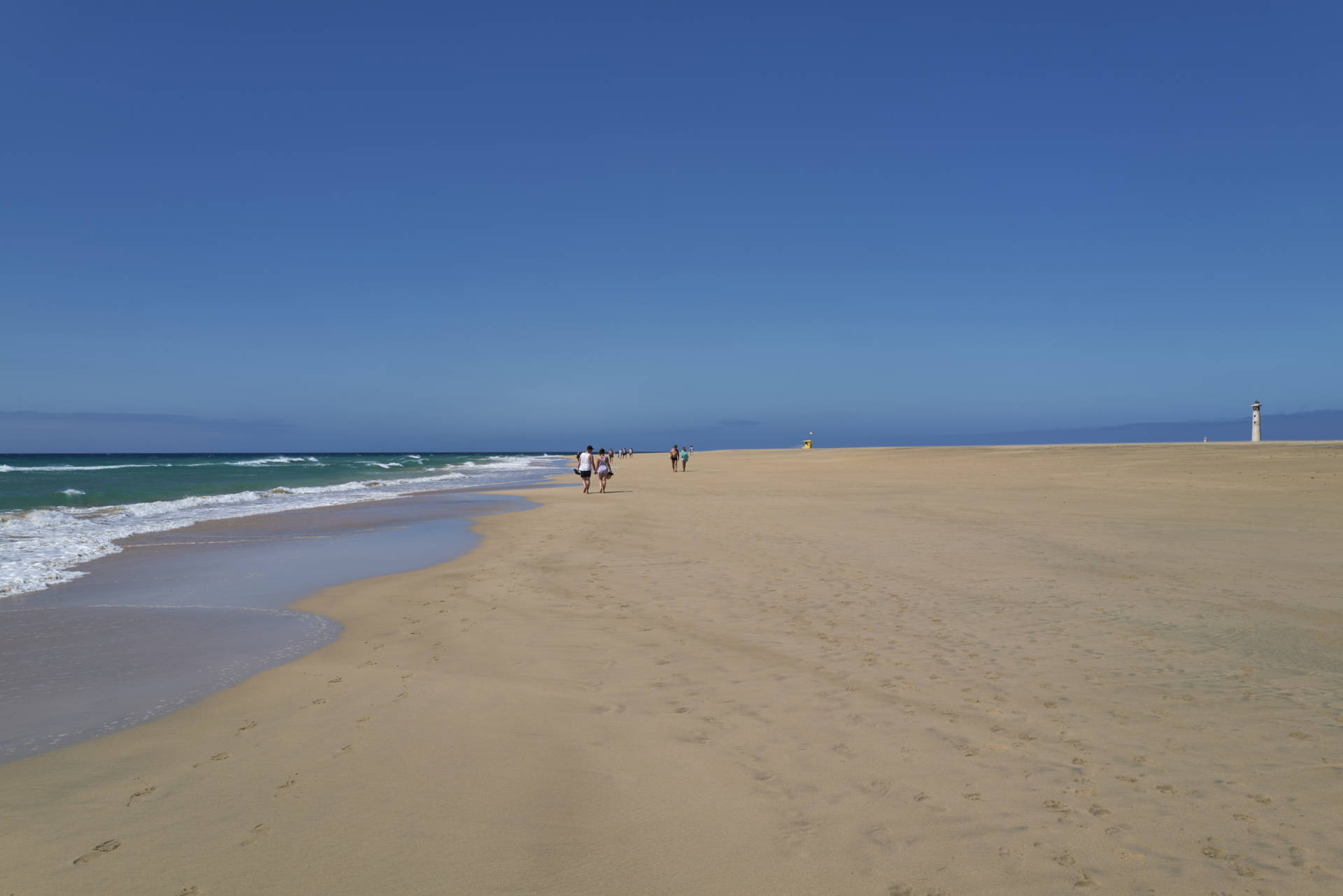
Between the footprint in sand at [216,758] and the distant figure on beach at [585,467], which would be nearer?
the footprint in sand at [216,758]

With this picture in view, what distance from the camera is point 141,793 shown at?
4391 millimetres

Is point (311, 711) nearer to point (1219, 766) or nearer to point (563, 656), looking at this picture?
point (563, 656)

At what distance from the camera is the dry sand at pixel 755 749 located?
3.63 metres

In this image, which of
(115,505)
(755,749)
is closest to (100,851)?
(755,749)

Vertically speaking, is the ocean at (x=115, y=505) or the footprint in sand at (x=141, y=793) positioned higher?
the ocean at (x=115, y=505)

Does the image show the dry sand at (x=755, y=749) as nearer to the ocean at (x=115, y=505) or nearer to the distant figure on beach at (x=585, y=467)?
the ocean at (x=115, y=505)

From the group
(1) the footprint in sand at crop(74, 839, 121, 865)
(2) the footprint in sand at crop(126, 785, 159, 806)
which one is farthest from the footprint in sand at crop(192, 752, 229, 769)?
(1) the footprint in sand at crop(74, 839, 121, 865)

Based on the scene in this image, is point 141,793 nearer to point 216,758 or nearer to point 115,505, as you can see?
point 216,758

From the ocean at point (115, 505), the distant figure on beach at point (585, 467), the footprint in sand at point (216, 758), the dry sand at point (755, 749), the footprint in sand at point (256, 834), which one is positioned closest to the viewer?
the dry sand at point (755, 749)

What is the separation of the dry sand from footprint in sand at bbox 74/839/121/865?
19 millimetres

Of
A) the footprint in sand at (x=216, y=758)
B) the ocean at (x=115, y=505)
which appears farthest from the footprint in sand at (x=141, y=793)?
the ocean at (x=115, y=505)

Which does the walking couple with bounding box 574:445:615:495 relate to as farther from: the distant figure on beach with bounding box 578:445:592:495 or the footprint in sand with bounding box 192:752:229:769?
the footprint in sand with bounding box 192:752:229:769

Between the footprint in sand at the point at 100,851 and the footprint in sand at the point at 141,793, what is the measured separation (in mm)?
488

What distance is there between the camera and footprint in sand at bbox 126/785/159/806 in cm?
431
